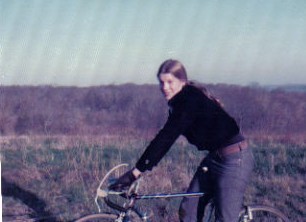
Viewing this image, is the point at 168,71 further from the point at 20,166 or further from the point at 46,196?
the point at 20,166

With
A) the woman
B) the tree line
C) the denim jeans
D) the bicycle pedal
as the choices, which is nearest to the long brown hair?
the woman

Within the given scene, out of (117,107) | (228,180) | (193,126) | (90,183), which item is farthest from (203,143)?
(117,107)

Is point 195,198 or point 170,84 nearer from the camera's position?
point 170,84

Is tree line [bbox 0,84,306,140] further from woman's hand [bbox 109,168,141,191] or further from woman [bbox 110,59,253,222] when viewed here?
woman's hand [bbox 109,168,141,191]

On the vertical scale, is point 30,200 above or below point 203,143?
below

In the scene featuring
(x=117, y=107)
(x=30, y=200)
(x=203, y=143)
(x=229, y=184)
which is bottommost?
(x=30, y=200)

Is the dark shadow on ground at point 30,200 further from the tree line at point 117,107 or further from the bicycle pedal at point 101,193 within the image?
the tree line at point 117,107

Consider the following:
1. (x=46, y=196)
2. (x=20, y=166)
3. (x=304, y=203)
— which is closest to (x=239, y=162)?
(x=304, y=203)

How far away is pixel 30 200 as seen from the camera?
6441 mm

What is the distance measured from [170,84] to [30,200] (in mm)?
3993

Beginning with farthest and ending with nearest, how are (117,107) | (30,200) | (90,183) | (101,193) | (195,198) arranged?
(117,107), (90,183), (30,200), (195,198), (101,193)

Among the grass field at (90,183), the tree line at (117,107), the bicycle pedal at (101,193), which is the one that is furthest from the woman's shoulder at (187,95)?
the tree line at (117,107)

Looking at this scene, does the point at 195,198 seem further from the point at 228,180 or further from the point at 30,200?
the point at 30,200

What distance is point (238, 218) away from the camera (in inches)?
136
